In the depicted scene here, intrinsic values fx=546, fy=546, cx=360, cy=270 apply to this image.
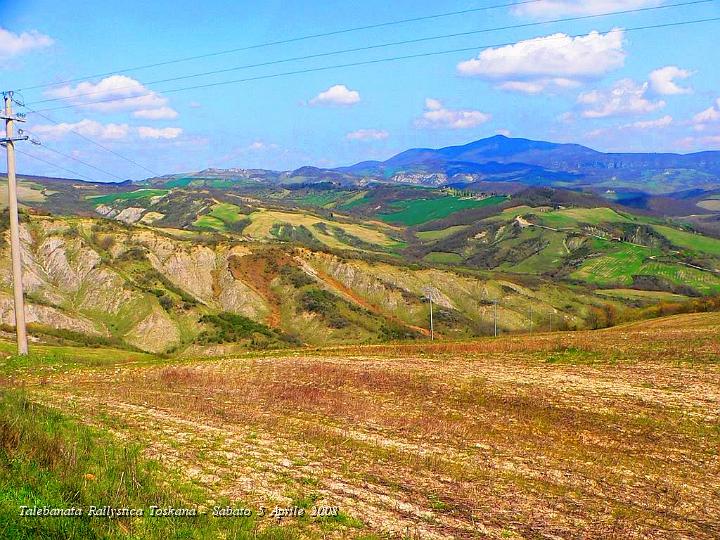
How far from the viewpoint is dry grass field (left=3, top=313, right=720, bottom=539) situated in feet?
41.4

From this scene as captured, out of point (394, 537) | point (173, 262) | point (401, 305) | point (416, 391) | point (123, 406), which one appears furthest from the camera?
point (401, 305)

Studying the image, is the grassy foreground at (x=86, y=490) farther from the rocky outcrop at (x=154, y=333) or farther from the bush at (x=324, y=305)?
the bush at (x=324, y=305)

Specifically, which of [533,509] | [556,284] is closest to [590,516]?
[533,509]

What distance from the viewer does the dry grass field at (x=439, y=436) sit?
12.6 meters

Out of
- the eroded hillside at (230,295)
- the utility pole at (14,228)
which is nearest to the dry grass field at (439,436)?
the utility pole at (14,228)

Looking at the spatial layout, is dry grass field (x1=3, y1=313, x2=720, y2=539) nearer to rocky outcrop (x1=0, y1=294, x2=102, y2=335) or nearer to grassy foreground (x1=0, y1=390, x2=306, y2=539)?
grassy foreground (x1=0, y1=390, x2=306, y2=539)

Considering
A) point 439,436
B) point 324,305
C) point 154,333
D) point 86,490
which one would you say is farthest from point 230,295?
point 86,490

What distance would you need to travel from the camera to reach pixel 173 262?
122 metres

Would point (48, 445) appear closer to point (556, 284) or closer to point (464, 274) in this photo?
point (464, 274)

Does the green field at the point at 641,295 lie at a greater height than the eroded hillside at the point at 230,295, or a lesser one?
lesser

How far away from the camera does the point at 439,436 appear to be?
18.7m

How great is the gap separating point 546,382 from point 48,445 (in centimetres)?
2253

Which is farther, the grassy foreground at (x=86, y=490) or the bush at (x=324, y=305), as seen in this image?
the bush at (x=324, y=305)

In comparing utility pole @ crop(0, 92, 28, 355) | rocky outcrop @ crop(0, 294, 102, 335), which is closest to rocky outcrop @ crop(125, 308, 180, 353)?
rocky outcrop @ crop(0, 294, 102, 335)
